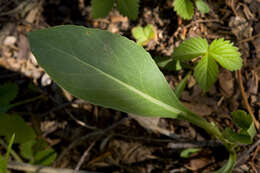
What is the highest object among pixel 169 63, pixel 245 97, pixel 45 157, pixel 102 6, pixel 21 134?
pixel 102 6

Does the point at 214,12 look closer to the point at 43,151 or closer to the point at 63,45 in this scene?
the point at 63,45

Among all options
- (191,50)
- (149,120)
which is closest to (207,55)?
(191,50)

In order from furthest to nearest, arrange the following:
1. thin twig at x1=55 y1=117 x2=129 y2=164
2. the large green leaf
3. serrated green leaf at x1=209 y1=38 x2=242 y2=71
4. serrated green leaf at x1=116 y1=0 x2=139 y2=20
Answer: thin twig at x1=55 y1=117 x2=129 y2=164, serrated green leaf at x1=116 y1=0 x2=139 y2=20, serrated green leaf at x1=209 y1=38 x2=242 y2=71, the large green leaf

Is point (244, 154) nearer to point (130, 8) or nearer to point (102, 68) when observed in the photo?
point (102, 68)

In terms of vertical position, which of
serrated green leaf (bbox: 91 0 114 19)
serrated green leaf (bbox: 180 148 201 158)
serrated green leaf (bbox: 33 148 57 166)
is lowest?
serrated green leaf (bbox: 33 148 57 166)

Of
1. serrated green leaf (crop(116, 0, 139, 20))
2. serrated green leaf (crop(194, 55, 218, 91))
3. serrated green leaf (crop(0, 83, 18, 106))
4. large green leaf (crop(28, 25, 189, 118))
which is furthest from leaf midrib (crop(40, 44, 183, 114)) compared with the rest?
serrated green leaf (crop(0, 83, 18, 106))

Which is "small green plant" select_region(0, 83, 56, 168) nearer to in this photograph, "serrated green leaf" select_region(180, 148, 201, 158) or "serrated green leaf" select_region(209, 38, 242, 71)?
"serrated green leaf" select_region(180, 148, 201, 158)

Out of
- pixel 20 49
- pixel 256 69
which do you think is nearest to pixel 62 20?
pixel 20 49
